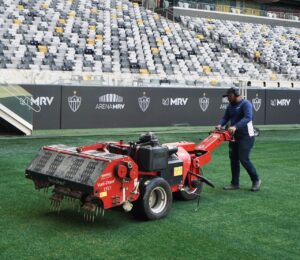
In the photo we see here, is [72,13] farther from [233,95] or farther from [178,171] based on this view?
[178,171]

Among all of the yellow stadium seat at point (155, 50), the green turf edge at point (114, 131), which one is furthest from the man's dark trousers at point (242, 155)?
the yellow stadium seat at point (155, 50)

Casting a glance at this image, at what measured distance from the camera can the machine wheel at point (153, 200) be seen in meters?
5.61

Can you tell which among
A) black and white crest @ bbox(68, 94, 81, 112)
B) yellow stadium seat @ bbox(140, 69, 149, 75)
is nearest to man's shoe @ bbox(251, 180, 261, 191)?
black and white crest @ bbox(68, 94, 81, 112)

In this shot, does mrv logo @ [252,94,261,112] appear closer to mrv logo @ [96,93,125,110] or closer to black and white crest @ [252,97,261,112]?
black and white crest @ [252,97,261,112]

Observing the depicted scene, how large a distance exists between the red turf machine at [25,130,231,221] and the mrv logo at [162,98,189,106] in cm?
1089

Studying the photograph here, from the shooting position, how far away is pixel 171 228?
5566mm

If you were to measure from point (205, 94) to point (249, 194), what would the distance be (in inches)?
430

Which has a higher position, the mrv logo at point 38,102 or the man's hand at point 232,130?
the man's hand at point 232,130

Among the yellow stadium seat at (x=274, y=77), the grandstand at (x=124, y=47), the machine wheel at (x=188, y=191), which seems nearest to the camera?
the machine wheel at (x=188, y=191)

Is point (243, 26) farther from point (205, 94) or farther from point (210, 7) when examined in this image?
point (205, 94)

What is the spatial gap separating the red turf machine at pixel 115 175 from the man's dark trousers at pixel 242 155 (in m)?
1.27

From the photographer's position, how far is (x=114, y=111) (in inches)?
644

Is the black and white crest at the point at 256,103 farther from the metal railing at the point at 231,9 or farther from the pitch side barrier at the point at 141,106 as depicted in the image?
the metal railing at the point at 231,9

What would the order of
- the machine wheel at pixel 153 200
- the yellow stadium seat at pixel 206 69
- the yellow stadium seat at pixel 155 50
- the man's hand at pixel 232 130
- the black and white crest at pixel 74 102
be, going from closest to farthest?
the machine wheel at pixel 153 200, the man's hand at pixel 232 130, the black and white crest at pixel 74 102, the yellow stadium seat at pixel 206 69, the yellow stadium seat at pixel 155 50
